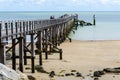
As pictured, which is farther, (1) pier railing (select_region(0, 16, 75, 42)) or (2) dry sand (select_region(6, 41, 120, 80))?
(2) dry sand (select_region(6, 41, 120, 80))

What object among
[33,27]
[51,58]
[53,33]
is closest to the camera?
[33,27]

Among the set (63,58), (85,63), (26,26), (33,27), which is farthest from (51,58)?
(26,26)

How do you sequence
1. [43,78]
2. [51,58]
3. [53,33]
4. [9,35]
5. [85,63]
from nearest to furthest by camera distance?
[9,35]
[43,78]
[85,63]
[51,58]
[53,33]

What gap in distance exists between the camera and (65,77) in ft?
79.2

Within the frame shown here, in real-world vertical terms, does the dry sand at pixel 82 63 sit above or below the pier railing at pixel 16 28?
below

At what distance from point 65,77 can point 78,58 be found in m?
9.29

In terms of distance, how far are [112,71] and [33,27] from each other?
18.2ft

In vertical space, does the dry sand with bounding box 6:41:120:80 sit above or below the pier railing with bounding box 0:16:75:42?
below

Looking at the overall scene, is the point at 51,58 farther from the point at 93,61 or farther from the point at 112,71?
the point at 112,71

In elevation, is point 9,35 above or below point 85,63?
above

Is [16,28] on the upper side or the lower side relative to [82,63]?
upper

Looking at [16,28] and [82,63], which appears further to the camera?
[82,63]

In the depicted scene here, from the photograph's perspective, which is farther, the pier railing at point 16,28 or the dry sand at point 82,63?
the dry sand at point 82,63

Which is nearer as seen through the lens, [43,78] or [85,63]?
[43,78]
